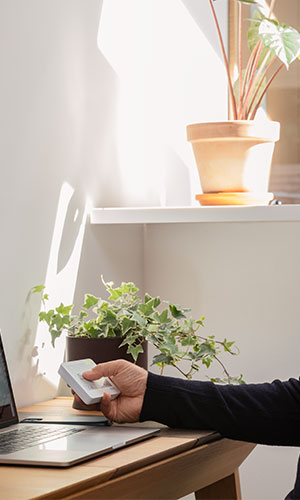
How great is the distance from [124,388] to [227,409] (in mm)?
195

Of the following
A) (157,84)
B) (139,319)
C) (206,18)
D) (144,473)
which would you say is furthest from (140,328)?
(206,18)

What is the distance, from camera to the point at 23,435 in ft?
4.51

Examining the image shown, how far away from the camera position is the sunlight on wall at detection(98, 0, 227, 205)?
6.78 ft

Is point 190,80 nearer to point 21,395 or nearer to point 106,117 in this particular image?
point 106,117

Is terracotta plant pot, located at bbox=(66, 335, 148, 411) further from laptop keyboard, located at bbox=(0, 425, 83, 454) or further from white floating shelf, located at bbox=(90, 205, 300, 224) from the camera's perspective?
white floating shelf, located at bbox=(90, 205, 300, 224)

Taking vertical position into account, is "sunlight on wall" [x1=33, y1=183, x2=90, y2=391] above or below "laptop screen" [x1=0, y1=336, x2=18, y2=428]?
above

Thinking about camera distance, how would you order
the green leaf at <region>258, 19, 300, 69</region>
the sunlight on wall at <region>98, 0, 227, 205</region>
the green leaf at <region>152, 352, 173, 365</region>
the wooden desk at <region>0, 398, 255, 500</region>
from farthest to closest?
the sunlight on wall at <region>98, 0, 227, 205</region>
the green leaf at <region>258, 19, 300, 69</region>
the green leaf at <region>152, 352, 173, 365</region>
the wooden desk at <region>0, 398, 255, 500</region>

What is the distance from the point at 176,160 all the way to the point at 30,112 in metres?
0.66

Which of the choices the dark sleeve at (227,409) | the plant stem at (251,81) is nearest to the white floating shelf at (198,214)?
the plant stem at (251,81)

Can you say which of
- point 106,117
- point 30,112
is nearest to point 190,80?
point 106,117

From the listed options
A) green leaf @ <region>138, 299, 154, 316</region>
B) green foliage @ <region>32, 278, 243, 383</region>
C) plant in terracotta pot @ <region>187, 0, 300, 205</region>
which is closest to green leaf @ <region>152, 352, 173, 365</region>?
green foliage @ <region>32, 278, 243, 383</region>

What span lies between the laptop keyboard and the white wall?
0.93ft

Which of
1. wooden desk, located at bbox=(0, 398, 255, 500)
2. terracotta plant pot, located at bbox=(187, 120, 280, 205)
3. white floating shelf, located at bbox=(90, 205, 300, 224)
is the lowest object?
wooden desk, located at bbox=(0, 398, 255, 500)

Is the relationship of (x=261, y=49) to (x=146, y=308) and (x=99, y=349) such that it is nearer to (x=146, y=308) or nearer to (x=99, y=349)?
(x=146, y=308)
